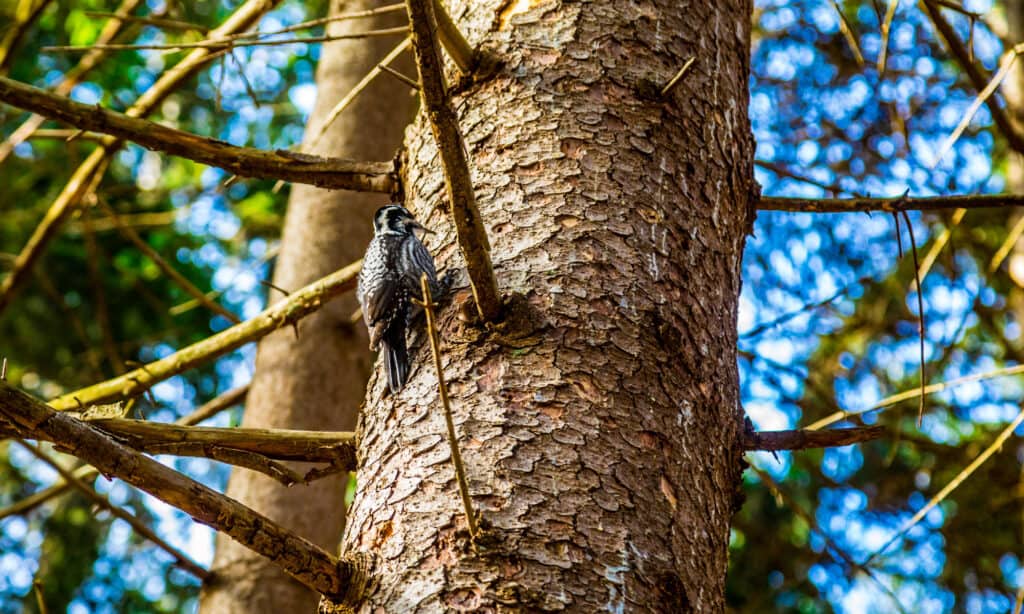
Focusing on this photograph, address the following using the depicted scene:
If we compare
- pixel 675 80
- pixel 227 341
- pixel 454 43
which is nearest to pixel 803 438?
pixel 675 80

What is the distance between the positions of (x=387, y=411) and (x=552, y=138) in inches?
29.3

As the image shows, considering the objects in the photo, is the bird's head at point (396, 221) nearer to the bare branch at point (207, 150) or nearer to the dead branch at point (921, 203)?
the bare branch at point (207, 150)

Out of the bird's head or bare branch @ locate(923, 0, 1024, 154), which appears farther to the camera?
bare branch @ locate(923, 0, 1024, 154)

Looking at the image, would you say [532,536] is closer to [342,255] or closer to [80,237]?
[342,255]


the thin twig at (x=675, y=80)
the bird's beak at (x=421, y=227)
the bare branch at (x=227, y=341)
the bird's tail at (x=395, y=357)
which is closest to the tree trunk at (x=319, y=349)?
the bare branch at (x=227, y=341)

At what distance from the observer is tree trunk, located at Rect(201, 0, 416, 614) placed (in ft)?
13.7

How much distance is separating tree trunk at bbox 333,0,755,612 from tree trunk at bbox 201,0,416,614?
1.92 m

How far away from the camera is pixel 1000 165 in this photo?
778 centimetres

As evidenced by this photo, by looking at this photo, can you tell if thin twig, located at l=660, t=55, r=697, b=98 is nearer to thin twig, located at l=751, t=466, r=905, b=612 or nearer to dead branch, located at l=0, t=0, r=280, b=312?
thin twig, located at l=751, t=466, r=905, b=612

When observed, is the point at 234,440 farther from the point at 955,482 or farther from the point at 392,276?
the point at 955,482

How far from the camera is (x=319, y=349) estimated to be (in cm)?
458

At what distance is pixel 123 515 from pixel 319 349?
55.6 inches

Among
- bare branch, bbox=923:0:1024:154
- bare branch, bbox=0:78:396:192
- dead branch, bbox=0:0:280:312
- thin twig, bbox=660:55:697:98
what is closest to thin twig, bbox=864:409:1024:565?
bare branch, bbox=923:0:1024:154

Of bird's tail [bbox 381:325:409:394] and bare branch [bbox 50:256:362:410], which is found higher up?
bare branch [bbox 50:256:362:410]
